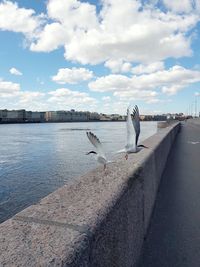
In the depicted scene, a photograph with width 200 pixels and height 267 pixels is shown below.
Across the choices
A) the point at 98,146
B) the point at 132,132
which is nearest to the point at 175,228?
the point at 132,132

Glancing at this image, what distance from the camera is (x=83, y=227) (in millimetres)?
2498

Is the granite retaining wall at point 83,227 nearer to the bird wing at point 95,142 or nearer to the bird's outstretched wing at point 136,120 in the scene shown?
the bird wing at point 95,142

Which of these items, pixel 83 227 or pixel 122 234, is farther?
pixel 122 234

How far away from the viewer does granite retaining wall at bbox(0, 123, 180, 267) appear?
2101 mm

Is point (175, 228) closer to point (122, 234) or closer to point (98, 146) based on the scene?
point (98, 146)

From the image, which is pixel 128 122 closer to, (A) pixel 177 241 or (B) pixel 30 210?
(A) pixel 177 241

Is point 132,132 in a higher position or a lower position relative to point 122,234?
higher

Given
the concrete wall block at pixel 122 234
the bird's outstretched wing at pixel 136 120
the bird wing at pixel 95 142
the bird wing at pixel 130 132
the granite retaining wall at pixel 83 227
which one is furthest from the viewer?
the bird's outstretched wing at pixel 136 120

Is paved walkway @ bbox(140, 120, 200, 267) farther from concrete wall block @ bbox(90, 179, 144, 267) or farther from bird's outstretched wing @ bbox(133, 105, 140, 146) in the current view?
bird's outstretched wing @ bbox(133, 105, 140, 146)

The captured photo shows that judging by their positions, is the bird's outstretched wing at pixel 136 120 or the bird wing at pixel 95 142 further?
the bird's outstretched wing at pixel 136 120

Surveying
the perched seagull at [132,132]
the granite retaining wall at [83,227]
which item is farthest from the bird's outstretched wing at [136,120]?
the granite retaining wall at [83,227]

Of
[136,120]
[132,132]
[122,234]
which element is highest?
[136,120]

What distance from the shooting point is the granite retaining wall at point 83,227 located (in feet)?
6.89

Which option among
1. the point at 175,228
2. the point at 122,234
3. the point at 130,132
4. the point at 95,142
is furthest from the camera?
the point at 175,228
